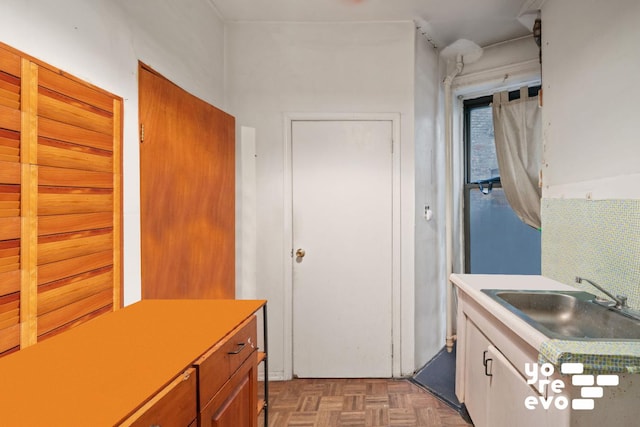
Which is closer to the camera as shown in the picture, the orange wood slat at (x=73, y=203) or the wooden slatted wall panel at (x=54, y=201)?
the wooden slatted wall panel at (x=54, y=201)

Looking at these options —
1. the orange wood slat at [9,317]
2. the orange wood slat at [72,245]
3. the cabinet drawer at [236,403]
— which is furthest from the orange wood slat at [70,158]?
the cabinet drawer at [236,403]

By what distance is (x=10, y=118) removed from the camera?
105 centimetres

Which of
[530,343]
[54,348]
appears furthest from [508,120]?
[54,348]

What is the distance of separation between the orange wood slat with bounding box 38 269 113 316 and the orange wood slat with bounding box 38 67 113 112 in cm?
63

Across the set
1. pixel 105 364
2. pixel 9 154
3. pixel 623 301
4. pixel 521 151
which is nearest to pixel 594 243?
pixel 623 301

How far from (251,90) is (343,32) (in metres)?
0.77

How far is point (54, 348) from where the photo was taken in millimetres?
1046

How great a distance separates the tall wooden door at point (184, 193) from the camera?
169 centimetres

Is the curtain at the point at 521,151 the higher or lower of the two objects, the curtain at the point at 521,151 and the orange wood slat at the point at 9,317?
the higher

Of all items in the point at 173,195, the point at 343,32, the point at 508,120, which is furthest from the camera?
the point at 508,120

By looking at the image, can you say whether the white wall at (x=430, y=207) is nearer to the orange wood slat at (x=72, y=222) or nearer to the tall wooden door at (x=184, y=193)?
the tall wooden door at (x=184, y=193)

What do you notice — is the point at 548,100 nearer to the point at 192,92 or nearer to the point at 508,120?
the point at 508,120

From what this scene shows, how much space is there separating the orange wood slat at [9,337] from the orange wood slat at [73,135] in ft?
1.90

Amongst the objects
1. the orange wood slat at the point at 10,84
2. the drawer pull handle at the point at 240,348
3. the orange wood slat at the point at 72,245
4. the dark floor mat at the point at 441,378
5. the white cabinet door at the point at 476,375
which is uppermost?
the orange wood slat at the point at 10,84
